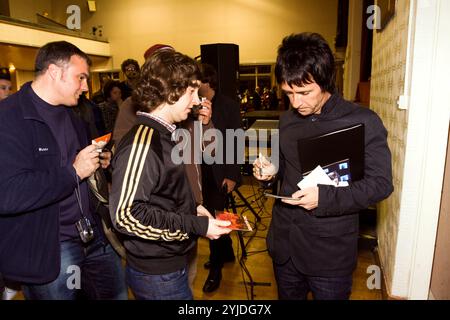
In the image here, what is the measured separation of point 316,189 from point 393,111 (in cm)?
150

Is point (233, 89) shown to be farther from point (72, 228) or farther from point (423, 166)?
point (72, 228)

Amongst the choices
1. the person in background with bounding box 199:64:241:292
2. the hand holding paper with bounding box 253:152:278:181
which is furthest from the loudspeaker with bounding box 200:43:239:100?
the hand holding paper with bounding box 253:152:278:181

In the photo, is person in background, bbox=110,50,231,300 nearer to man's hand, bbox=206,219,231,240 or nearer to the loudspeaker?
man's hand, bbox=206,219,231,240

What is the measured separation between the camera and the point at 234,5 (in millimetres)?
11164

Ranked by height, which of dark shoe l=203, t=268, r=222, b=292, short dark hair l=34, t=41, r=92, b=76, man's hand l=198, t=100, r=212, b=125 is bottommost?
dark shoe l=203, t=268, r=222, b=292

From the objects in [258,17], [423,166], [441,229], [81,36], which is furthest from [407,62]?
[81,36]

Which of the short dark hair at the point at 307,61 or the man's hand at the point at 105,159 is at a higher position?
the short dark hair at the point at 307,61

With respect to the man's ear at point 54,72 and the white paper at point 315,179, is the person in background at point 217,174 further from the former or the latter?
the white paper at point 315,179

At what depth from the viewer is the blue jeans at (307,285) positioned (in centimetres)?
135

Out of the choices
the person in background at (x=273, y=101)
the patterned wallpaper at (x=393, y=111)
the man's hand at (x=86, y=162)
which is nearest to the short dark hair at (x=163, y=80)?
the man's hand at (x=86, y=162)

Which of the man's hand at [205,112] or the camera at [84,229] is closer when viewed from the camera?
the camera at [84,229]

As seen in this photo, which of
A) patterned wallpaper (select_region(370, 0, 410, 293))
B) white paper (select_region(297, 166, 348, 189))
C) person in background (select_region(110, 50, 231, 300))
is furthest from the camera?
patterned wallpaper (select_region(370, 0, 410, 293))

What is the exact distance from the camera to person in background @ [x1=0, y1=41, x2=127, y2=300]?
1.24 m

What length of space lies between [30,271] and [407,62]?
2186mm
